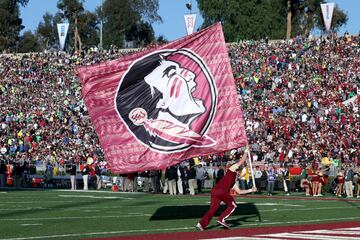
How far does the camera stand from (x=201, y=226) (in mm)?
18828

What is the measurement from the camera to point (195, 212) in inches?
963

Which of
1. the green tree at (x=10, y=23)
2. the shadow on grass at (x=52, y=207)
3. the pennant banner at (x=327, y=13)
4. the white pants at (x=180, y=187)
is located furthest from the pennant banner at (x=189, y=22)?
the green tree at (x=10, y=23)

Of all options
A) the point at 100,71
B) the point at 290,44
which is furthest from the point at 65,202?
the point at 290,44

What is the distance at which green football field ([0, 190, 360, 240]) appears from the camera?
19000 mm

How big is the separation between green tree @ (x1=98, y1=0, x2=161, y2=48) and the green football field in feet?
237

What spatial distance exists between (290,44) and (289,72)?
5070 mm

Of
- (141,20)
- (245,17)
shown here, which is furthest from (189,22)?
(141,20)

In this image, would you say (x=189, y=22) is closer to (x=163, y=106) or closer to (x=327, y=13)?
(x=327, y=13)

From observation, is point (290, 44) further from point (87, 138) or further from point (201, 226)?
point (201, 226)

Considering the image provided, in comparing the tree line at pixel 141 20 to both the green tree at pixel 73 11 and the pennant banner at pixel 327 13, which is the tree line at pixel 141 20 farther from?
the pennant banner at pixel 327 13

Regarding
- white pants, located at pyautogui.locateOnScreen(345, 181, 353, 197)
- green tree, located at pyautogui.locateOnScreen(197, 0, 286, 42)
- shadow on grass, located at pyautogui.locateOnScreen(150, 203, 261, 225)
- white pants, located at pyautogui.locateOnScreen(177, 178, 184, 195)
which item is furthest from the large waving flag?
green tree, located at pyautogui.locateOnScreen(197, 0, 286, 42)

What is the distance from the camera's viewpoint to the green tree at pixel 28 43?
113m

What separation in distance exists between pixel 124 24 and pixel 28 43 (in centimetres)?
1707

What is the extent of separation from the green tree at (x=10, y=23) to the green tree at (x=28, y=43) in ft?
23.7
